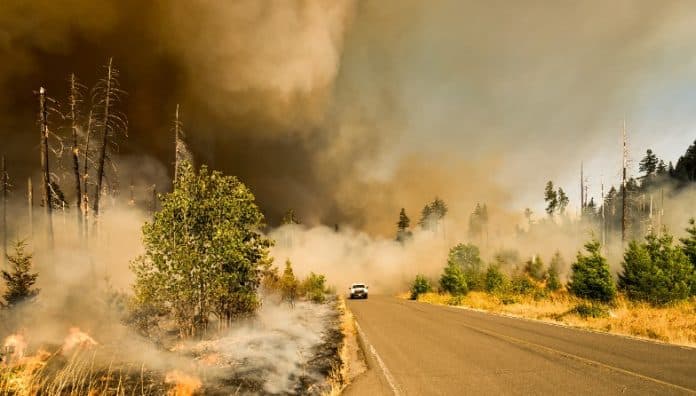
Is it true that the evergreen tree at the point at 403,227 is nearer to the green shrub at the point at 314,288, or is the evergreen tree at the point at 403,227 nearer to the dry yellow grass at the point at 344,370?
the green shrub at the point at 314,288

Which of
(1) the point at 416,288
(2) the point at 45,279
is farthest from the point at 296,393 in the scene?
(1) the point at 416,288

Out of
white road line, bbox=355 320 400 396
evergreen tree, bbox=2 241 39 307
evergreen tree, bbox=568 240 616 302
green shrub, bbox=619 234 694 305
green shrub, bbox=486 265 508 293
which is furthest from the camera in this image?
green shrub, bbox=486 265 508 293

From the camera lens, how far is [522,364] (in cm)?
977

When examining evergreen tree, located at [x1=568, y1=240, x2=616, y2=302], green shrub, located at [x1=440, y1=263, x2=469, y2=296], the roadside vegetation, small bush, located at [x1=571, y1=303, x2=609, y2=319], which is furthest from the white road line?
green shrub, located at [x1=440, y1=263, x2=469, y2=296]

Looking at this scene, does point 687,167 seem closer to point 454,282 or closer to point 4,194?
point 454,282

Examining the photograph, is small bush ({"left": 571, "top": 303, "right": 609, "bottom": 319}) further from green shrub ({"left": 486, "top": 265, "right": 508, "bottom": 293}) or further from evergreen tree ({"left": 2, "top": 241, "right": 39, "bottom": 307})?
evergreen tree ({"left": 2, "top": 241, "right": 39, "bottom": 307})

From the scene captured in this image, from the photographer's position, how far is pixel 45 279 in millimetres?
28000

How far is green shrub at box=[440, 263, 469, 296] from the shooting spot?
41.7m

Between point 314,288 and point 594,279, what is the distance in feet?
89.4

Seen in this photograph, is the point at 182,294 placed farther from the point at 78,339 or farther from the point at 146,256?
the point at 78,339

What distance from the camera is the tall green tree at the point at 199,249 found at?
13.7 m

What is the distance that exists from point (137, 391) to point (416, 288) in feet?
142

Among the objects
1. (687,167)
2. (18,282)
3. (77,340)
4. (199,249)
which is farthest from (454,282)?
(687,167)

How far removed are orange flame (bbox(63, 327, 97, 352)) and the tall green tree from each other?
2986 mm
